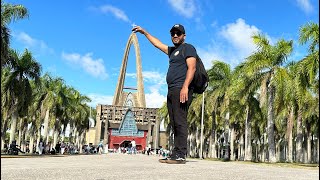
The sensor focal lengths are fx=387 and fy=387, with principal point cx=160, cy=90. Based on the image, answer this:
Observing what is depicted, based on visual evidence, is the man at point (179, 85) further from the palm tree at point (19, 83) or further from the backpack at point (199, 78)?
the palm tree at point (19, 83)

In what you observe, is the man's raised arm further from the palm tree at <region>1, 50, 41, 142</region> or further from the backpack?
the palm tree at <region>1, 50, 41, 142</region>

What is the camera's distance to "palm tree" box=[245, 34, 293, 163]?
28.2m

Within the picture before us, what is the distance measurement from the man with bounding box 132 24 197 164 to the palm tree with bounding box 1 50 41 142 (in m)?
28.4

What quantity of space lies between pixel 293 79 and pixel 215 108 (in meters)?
14.2

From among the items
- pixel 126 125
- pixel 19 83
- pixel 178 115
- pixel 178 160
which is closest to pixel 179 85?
pixel 178 115

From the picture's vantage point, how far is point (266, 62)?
28.2 m

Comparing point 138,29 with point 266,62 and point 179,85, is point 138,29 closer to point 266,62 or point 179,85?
point 179,85

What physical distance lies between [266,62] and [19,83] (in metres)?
20.0

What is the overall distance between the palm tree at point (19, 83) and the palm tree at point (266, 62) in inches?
713

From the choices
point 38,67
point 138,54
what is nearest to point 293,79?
point 38,67

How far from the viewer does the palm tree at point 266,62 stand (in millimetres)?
28234

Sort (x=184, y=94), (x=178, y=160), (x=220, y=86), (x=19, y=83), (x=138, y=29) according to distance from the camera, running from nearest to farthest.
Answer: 1. (x=184, y=94)
2. (x=178, y=160)
3. (x=138, y=29)
4. (x=19, y=83)
5. (x=220, y=86)

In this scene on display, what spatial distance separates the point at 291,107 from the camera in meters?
33.7

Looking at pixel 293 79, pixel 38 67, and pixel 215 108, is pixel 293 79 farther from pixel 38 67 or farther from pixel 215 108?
pixel 38 67
